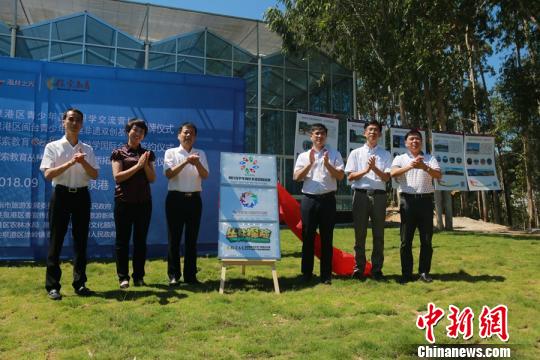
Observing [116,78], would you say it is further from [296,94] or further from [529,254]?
[296,94]

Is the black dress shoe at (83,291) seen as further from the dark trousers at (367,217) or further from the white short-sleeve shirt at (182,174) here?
the dark trousers at (367,217)

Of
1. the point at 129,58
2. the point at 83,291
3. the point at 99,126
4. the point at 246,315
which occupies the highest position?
the point at 129,58

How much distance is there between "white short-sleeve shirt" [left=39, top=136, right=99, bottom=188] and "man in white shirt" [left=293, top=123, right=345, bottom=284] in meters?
2.28

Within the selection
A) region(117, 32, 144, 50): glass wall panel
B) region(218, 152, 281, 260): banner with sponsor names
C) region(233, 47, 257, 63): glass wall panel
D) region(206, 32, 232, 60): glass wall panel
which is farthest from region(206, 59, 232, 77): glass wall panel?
region(218, 152, 281, 260): banner with sponsor names

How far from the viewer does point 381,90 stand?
1675cm

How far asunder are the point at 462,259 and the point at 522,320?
11.1ft

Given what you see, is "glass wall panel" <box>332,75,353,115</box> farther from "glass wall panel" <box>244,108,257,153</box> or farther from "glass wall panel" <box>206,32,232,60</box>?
"glass wall panel" <box>206,32,232,60</box>

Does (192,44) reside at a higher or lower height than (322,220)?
higher

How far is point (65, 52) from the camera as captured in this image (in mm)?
16016

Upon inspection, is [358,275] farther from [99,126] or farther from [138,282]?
[99,126]

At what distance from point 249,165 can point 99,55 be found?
43.9ft

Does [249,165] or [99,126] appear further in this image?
[99,126]

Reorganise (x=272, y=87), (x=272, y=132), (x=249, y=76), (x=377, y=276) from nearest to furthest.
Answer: (x=377, y=276) → (x=272, y=132) → (x=249, y=76) → (x=272, y=87)

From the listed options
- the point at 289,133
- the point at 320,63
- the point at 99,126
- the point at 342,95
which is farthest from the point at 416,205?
the point at 320,63
